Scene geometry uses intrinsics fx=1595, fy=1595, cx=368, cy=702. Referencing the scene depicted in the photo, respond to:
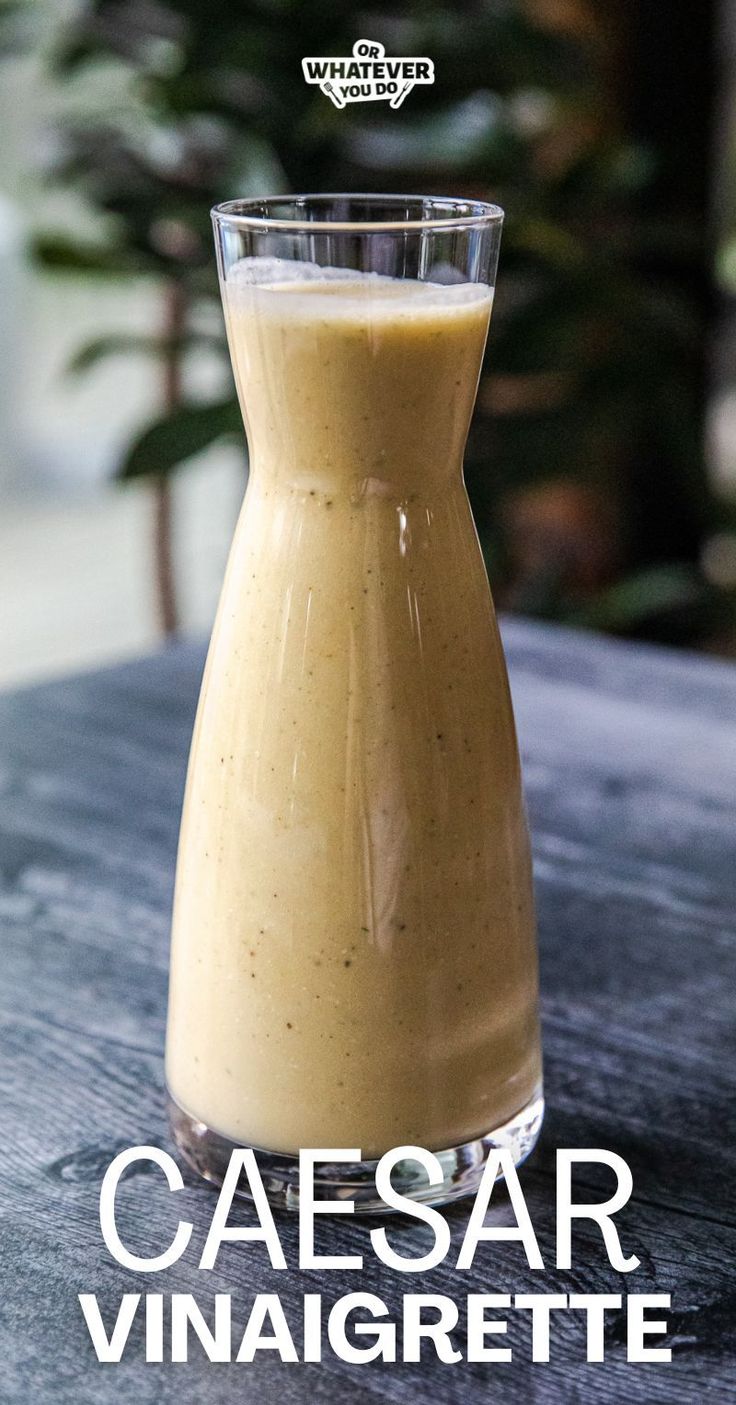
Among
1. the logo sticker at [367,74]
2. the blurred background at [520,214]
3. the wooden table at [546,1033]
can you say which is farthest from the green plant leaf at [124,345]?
the logo sticker at [367,74]

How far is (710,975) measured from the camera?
71cm

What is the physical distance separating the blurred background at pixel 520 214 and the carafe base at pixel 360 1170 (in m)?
1.11

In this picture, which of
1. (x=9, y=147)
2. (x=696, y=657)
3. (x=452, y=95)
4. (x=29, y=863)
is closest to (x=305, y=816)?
(x=29, y=863)

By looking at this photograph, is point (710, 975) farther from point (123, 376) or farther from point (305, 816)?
→ point (123, 376)

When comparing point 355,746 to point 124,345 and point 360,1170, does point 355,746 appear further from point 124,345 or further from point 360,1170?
point 124,345

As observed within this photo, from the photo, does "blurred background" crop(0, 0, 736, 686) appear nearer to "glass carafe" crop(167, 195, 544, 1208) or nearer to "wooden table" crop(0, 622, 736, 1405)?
"wooden table" crop(0, 622, 736, 1405)

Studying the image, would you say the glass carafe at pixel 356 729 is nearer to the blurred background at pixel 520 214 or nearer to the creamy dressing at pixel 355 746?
the creamy dressing at pixel 355 746

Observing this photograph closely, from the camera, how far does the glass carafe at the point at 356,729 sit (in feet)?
1.62

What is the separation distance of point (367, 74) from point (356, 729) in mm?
215

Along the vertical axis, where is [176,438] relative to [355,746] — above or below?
below

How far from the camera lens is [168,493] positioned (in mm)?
2072

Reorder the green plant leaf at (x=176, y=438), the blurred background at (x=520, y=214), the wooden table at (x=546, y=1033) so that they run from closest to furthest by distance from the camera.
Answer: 1. the wooden table at (x=546, y=1033)
2. the green plant leaf at (x=176, y=438)
3. the blurred background at (x=520, y=214)

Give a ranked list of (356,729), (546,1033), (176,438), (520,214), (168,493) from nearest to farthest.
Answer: (356,729), (546,1033), (176,438), (520,214), (168,493)

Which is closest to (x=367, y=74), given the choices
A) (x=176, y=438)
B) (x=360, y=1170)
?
(x=360, y=1170)
